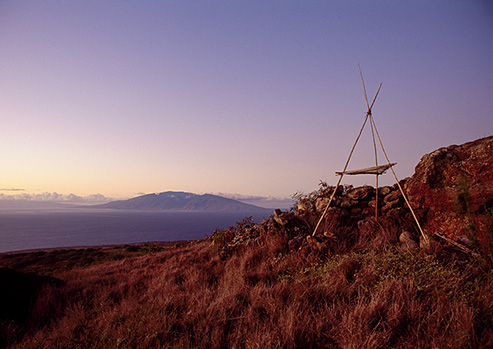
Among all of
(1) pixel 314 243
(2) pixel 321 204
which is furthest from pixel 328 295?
(2) pixel 321 204

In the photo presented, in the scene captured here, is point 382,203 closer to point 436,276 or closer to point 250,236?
point 436,276

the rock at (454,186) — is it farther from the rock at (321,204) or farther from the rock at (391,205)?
the rock at (321,204)

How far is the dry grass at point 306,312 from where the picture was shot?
121 inches

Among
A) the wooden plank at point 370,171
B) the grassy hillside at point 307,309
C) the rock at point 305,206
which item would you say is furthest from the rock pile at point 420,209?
the wooden plank at point 370,171

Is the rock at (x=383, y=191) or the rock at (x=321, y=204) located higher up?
the rock at (x=383, y=191)

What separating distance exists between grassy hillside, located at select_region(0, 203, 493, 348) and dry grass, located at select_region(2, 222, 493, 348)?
0.02 meters

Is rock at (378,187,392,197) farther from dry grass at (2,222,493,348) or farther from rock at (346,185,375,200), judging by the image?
dry grass at (2,222,493,348)

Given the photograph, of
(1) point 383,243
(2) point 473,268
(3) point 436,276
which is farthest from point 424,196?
(3) point 436,276

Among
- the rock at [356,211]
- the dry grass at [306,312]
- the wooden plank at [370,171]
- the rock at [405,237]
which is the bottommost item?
the dry grass at [306,312]

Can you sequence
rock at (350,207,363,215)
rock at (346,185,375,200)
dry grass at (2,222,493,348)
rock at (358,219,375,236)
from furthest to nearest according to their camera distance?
rock at (346,185,375,200)
rock at (350,207,363,215)
rock at (358,219,375,236)
dry grass at (2,222,493,348)

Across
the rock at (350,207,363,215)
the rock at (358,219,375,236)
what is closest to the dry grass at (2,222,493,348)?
the rock at (358,219,375,236)

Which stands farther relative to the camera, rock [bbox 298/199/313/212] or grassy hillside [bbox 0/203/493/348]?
rock [bbox 298/199/313/212]

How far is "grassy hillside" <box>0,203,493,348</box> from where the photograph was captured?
3.11 metres

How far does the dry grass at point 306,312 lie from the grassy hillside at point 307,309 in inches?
0.7
